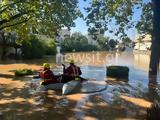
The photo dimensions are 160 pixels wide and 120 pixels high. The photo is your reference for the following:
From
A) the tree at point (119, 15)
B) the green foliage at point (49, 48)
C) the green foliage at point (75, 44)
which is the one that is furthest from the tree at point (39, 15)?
the green foliage at point (75, 44)

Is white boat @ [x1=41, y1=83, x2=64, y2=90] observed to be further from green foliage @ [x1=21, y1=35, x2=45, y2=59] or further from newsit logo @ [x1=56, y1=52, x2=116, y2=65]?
green foliage @ [x1=21, y1=35, x2=45, y2=59]

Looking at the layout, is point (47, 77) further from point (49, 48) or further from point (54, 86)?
point (49, 48)

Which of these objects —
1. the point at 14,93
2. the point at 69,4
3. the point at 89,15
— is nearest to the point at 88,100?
the point at 14,93

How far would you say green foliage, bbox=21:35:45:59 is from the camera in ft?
153

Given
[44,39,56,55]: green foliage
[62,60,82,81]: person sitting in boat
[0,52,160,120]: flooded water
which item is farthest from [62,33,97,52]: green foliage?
[0,52,160,120]: flooded water

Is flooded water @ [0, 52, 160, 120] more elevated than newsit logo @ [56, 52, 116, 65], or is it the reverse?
newsit logo @ [56, 52, 116, 65]

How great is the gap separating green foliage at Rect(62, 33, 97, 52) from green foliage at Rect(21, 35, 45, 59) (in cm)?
2615

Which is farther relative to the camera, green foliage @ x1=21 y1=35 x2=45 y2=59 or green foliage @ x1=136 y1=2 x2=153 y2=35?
green foliage @ x1=21 y1=35 x2=45 y2=59

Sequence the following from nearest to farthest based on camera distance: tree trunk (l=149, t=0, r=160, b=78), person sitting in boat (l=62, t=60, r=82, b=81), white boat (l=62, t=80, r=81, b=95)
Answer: white boat (l=62, t=80, r=81, b=95), tree trunk (l=149, t=0, r=160, b=78), person sitting in boat (l=62, t=60, r=82, b=81)

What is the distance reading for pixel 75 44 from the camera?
3265 inches

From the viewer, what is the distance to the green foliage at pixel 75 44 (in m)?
77.6

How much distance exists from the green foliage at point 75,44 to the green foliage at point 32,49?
26.2 metres

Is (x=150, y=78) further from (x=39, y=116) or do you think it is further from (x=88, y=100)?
(x=39, y=116)

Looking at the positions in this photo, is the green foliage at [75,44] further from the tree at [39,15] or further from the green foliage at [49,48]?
the tree at [39,15]
